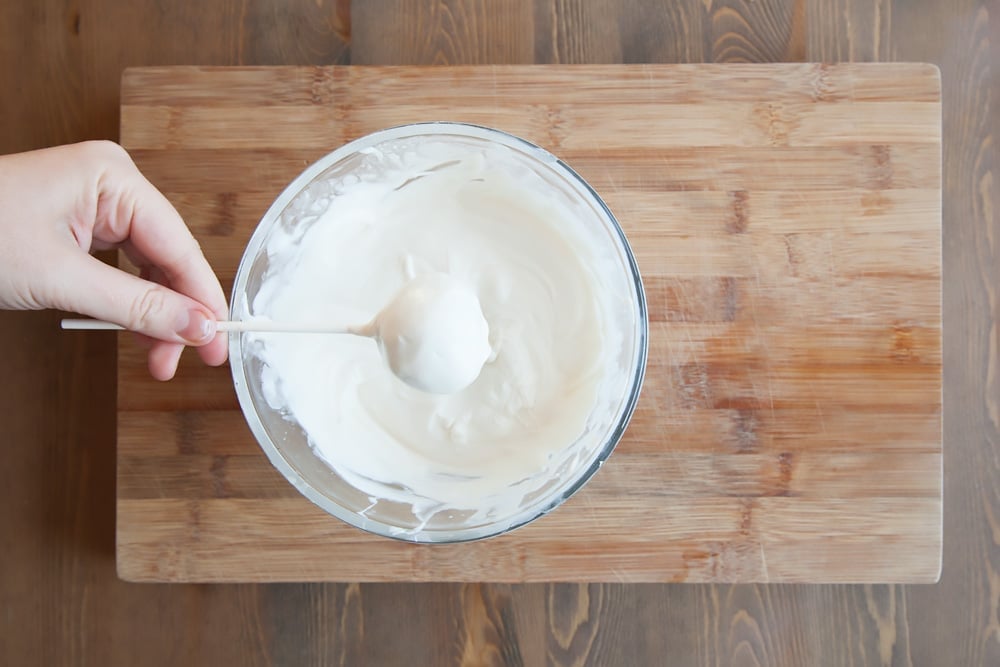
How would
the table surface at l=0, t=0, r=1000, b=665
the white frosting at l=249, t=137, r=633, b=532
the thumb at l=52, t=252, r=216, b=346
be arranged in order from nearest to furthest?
1. the thumb at l=52, t=252, r=216, b=346
2. the white frosting at l=249, t=137, r=633, b=532
3. the table surface at l=0, t=0, r=1000, b=665

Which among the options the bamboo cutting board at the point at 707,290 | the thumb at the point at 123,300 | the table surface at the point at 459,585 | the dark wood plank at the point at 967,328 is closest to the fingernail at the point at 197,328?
the thumb at the point at 123,300

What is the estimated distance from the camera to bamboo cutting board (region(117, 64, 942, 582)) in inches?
40.4

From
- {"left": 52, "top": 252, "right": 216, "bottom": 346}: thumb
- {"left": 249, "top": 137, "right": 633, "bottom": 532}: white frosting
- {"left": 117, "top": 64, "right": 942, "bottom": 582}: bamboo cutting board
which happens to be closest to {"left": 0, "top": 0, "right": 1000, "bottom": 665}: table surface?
{"left": 117, "top": 64, "right": 942, "bottom": 582}: bamboo cutting board

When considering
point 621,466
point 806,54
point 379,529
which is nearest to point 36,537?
point 379,529

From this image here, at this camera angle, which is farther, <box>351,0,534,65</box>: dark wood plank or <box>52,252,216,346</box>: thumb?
<box>351,0,534,65</box>: dark wood plank

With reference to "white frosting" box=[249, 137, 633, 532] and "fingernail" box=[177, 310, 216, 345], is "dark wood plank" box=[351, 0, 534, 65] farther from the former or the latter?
"fingernail" box=[177, 310, 216, 345]

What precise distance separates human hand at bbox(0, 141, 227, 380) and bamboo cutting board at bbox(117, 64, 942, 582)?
0.13m

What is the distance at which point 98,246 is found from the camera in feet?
3.19

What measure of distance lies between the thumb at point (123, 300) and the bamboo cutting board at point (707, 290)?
0.74 feet

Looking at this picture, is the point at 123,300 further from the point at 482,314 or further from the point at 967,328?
the point at 967,328

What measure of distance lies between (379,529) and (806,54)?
93cm

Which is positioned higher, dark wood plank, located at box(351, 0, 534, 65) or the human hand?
dark wood plank, located at box(351, 0, 534, 65)

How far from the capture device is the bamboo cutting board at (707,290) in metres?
1.03

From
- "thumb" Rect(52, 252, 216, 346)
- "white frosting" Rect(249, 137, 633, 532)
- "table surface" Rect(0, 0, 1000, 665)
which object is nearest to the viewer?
"thumb" Rect(52, 252, 216, 346)
